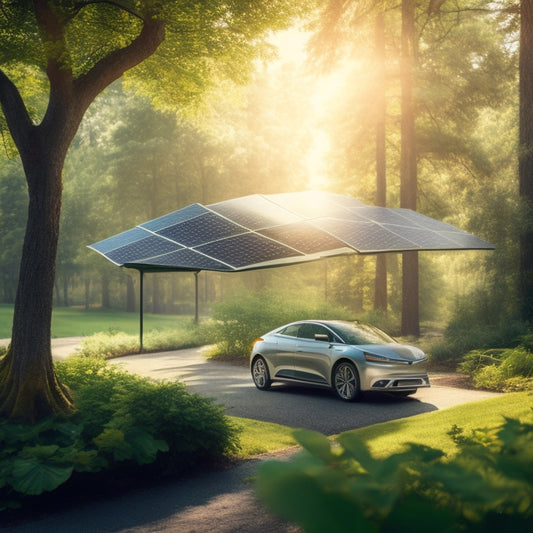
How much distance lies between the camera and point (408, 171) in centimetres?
2722

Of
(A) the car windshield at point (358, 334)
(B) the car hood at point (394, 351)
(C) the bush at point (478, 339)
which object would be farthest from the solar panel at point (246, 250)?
(C) the bush at point (478, 339)

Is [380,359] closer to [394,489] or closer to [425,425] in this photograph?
[425,425]

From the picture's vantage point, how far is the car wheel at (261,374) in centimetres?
1678

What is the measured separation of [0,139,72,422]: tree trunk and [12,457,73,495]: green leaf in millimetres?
2551

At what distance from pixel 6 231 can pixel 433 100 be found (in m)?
44.0

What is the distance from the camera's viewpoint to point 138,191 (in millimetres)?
53062

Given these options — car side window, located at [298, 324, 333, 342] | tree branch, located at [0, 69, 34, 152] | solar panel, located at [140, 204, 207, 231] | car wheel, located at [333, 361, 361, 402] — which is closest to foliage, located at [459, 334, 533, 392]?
car wheel, located at [333, 361, 361, 402]

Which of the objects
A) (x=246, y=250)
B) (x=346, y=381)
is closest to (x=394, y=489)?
(x=246, y=250)

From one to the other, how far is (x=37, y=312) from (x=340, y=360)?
6807mm

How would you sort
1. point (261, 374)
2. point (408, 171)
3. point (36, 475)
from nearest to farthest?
point (36, 475) < point (261, 374) < point (408, 171)

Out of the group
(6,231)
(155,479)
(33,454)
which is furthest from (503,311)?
(6,231)

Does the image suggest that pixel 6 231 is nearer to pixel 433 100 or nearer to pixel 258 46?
pixel 433 100

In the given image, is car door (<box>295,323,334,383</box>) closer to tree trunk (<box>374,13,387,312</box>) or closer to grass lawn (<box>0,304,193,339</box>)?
tree trunk (<box>374,13,387,312</box>)

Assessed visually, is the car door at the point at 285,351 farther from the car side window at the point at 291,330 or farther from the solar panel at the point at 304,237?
the solar panel at the point at 304,237
